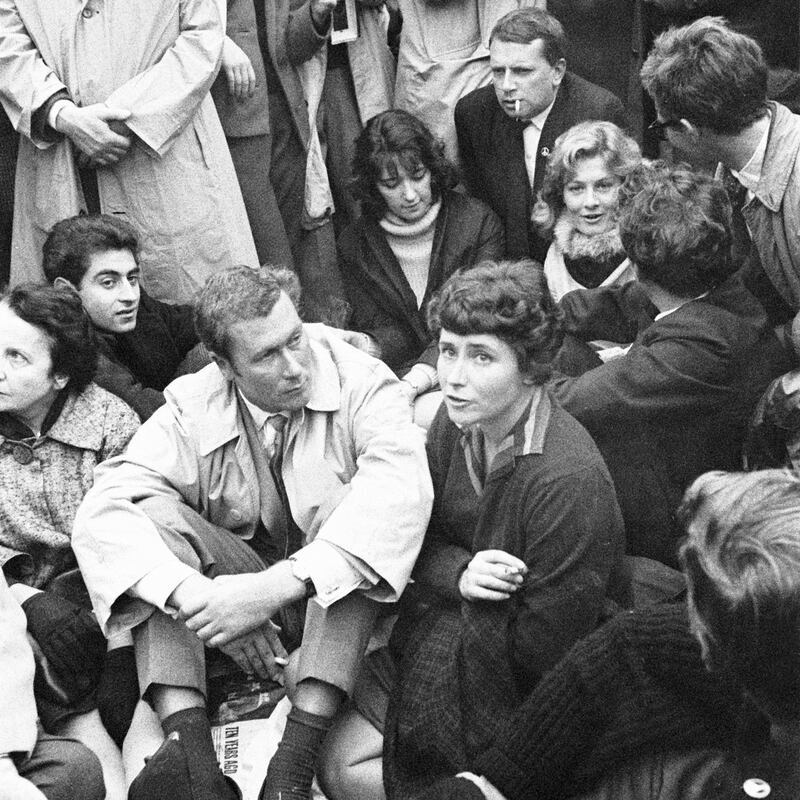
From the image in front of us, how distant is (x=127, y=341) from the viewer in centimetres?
443

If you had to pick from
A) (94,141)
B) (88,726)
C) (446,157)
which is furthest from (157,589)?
(446,157)

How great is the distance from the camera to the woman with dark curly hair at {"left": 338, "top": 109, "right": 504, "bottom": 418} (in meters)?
4.80

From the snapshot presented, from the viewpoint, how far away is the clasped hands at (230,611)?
3.26m

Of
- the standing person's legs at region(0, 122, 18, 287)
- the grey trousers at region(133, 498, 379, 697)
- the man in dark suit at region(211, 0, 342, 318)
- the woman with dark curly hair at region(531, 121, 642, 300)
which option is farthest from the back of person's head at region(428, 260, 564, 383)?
the standing person's legs at region(0, 122, 18, 287)

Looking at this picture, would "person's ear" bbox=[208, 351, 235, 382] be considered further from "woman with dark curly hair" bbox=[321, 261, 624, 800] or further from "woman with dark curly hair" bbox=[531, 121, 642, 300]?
"woman with dark curly hair" bbox=[531, 121, 642, 300]

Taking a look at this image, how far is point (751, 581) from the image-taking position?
220 centimetres

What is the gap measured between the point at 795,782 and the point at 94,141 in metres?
3.07

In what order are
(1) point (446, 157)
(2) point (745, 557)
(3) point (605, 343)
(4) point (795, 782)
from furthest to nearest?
(1) point (446, 157) < (3) point (605, 343) < (4) point (795, 782) < (2) point (745, 557)

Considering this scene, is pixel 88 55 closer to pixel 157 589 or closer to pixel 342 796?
pixel 157 589

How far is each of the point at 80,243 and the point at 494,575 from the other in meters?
1.95

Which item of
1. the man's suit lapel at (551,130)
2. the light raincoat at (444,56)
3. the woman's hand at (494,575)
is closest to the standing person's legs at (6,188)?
the light raincoat at (444,56)

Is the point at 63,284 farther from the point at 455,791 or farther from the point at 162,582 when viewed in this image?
the point at 455,791

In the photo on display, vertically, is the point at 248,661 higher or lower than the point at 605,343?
lower

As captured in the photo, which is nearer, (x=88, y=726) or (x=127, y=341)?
(x=88, y=726)
